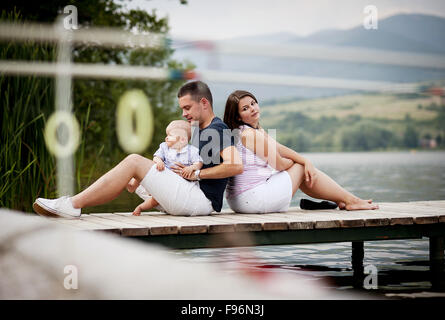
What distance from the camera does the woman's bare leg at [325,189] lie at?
4.32 meters

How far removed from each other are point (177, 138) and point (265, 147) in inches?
24.8

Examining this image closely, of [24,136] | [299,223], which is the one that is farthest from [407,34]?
[299,223]

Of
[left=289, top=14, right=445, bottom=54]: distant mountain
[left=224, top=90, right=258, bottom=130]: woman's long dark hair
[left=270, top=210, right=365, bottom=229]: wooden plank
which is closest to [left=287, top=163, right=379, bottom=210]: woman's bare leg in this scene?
[left=270, top=210, right=365, bottom=229]: wooden plank

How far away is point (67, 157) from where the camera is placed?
523 centimetres

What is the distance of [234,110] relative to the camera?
416 cm

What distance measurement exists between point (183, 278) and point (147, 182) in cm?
306

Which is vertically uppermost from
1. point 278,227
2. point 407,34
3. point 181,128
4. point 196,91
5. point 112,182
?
point 407,34

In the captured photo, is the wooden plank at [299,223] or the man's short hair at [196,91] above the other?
the man's short hair at [196,91]

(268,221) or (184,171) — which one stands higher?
(184,171)

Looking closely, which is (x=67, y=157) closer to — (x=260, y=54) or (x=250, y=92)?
(x=250, y=92)

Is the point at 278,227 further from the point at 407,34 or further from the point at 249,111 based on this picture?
the point at 407,34

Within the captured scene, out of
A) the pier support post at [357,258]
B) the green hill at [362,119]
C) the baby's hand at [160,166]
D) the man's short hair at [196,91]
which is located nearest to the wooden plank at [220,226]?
the baby's hand at [160,166]

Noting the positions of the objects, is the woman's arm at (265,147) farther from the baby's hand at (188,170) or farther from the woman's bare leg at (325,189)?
the baby's hand at (188,170)
